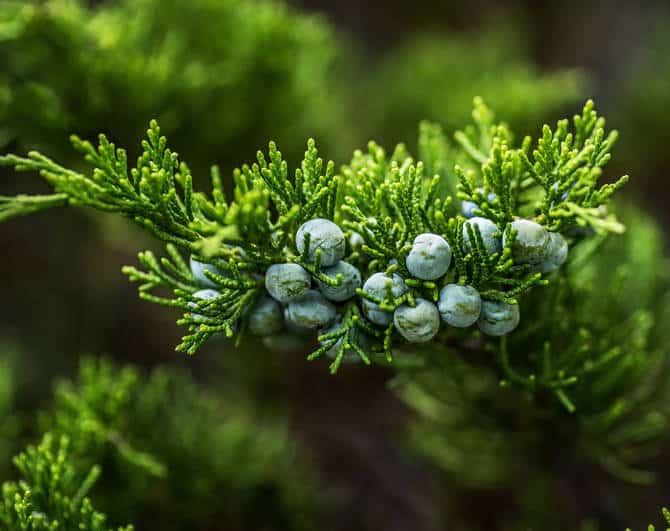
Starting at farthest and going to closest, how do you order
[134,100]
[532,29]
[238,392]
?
[532,29] → [238,392] → [134,100]

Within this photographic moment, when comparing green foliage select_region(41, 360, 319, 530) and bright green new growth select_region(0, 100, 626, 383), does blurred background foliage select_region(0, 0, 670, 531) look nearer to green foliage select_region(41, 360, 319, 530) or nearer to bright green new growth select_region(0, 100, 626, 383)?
green foliage select_region(41, 360, 319, 530)

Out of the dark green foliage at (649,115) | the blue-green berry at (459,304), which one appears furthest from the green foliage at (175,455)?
the dark green foliage at (649,115)

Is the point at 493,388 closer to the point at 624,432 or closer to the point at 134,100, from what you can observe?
the point at 624,432

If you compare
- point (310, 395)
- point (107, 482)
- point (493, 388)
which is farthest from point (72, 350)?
point (493, 388)

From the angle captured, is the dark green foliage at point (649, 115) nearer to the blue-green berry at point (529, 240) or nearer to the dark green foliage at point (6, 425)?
the blue-green berry at point (529, 240)

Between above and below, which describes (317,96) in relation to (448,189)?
above

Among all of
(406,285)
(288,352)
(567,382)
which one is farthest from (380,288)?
(288,352)

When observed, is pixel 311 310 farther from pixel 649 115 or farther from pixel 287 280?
pixel 649 115

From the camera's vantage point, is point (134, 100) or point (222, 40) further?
point (222, 40)

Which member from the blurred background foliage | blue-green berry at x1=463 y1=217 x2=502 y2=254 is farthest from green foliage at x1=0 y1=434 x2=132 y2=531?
blue-green berry at x1=463 y1=217 x2=502 y2=254
